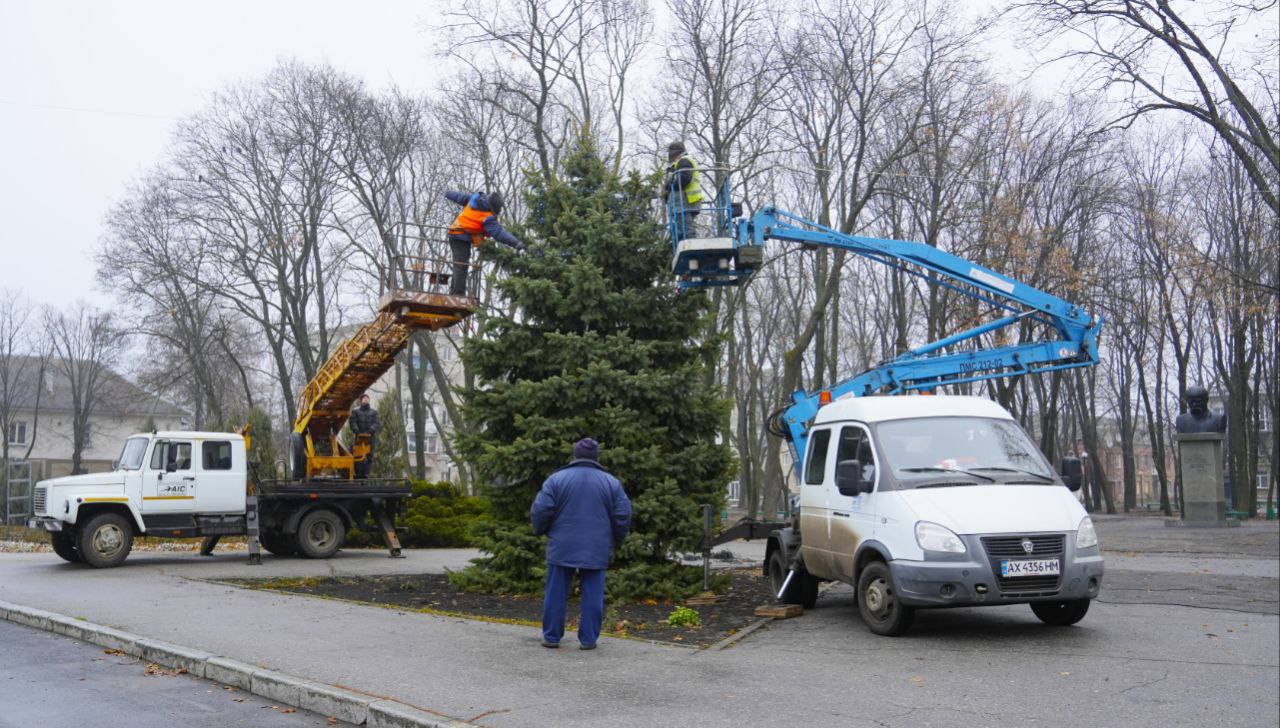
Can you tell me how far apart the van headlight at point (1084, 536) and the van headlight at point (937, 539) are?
1.17m

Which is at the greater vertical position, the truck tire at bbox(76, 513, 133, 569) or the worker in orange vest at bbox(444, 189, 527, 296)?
the worker in orange vest at bbox(444, 189, 527, 296)

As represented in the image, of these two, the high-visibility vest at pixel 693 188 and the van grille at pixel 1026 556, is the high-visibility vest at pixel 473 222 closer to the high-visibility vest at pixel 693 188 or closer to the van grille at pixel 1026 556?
the high-visibility vest at pixel 693 188

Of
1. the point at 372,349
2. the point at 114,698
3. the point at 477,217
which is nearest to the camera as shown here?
the point at 114,698

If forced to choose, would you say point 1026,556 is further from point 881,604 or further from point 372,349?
point 372,349

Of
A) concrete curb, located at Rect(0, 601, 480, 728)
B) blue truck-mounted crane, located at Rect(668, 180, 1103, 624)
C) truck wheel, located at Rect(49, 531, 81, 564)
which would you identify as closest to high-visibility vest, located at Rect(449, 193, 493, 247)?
blue truck-mounted crane, located at Rect(668, 180, 1103, 624)

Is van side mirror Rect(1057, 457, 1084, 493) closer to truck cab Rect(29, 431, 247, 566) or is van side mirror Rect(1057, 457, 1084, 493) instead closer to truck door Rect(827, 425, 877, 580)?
truck door Rect(827, 425, 877, 580)

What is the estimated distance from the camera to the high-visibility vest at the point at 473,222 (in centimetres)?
1538

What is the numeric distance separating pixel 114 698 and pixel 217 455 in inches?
536

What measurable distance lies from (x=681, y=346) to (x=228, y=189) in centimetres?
2721

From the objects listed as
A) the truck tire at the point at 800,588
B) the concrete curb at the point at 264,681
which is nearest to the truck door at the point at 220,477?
the concrete curb at the point at 264,681

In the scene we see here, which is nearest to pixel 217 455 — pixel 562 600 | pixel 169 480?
pixel 169 480

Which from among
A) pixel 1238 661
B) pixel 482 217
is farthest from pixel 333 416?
pixel 1238 661

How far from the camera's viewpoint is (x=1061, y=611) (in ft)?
34.4

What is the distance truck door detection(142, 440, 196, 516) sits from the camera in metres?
19.7
